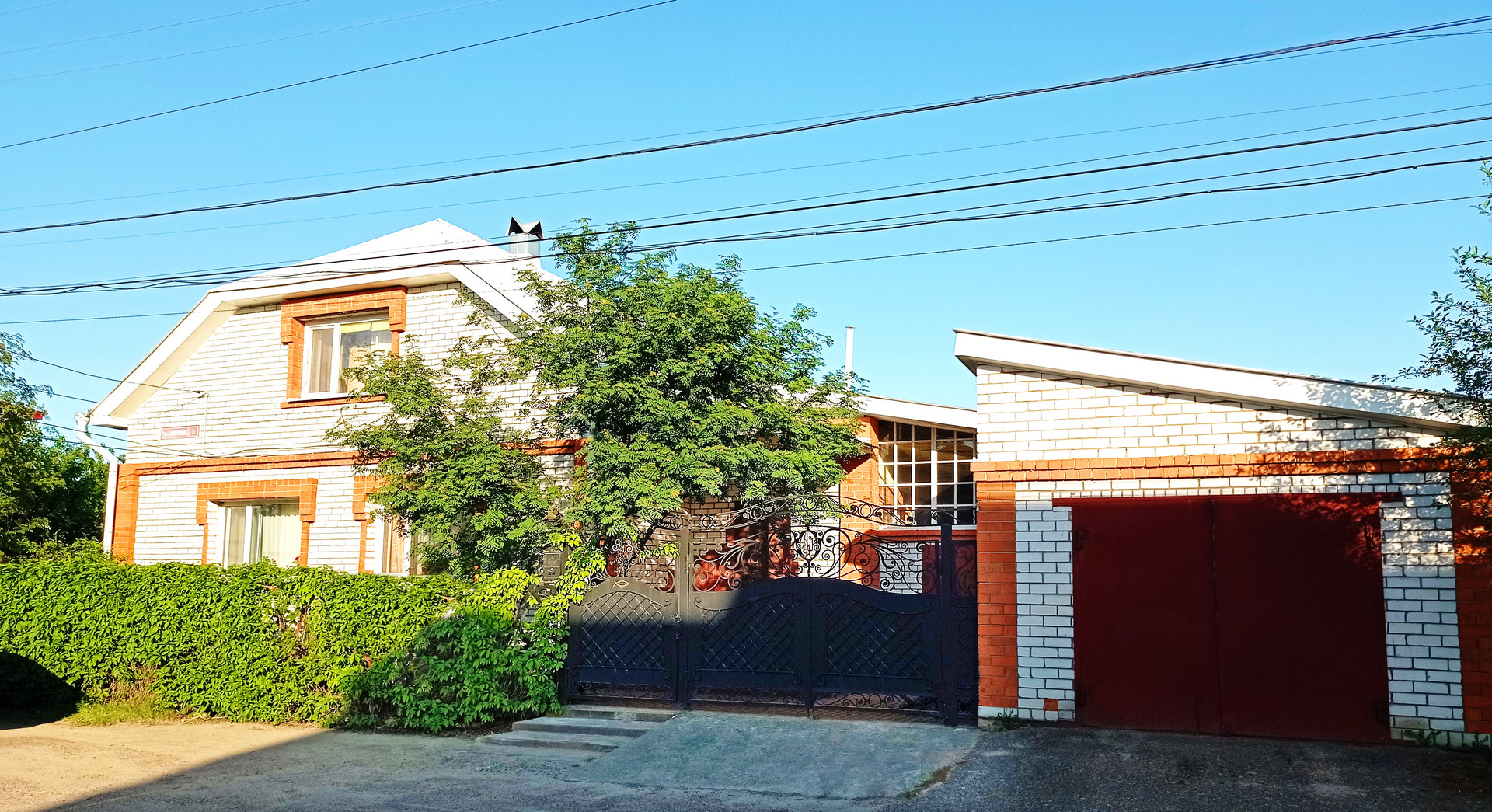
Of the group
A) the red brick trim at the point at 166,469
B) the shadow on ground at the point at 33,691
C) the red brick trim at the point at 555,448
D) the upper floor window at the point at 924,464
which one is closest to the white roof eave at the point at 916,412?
the upper floor window at the point at 924,464

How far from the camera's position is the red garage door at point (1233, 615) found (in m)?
8.11

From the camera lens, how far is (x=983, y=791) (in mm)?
7344

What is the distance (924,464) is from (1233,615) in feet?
26.9

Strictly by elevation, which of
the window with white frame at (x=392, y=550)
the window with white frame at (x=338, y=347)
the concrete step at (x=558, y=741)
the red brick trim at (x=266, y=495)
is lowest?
the concrete step at (x=558, y=741)

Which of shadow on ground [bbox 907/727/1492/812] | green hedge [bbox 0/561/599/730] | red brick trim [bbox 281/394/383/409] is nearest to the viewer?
shadow on ground [bbox 907/727/1492/812]

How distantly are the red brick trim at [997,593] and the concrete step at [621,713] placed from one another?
2.81 m

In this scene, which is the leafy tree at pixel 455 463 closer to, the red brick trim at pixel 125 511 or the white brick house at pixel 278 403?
the white brick house at pixel 278 403

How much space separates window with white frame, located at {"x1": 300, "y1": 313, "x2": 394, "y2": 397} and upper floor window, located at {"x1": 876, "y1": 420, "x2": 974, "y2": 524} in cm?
756

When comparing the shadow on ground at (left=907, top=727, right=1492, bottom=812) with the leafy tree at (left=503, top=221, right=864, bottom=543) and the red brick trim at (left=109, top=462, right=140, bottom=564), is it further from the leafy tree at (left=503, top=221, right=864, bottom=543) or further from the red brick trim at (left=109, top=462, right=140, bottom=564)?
the red brick trim at (left=109, top=462, right=140, bottom=564)

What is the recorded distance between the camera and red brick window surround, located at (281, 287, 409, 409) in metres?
14.2

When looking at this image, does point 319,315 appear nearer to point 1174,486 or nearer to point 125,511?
point 125,511

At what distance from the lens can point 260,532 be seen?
48.9 feet

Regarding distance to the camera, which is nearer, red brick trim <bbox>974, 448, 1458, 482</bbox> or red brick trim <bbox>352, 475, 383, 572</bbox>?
red brick trim <bbox>974, 448, 1458, 482</bbox>

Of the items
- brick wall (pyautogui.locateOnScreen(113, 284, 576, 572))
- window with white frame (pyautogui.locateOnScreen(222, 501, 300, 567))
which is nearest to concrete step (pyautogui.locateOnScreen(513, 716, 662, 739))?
brick wall (pyautogui.locateOnScreen(113, 284, 576, 572))
